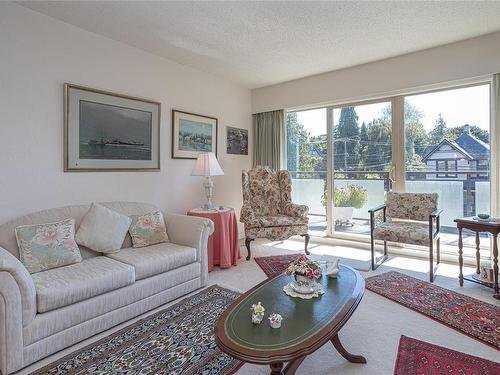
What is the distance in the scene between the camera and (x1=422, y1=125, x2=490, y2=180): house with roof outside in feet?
11.2

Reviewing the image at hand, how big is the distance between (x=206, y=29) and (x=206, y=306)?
2.73 meters

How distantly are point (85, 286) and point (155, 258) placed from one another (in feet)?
1.99

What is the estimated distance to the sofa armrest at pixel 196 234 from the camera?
2.88 metres

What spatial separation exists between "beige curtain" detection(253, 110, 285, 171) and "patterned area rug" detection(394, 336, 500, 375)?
343 centimetres

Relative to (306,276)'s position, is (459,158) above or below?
above

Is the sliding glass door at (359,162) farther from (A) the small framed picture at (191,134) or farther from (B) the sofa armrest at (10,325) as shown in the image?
(B) the sofa armrest at (10,325)

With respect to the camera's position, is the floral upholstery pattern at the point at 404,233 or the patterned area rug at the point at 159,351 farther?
the floral upholstery pattern at the point at 404,233

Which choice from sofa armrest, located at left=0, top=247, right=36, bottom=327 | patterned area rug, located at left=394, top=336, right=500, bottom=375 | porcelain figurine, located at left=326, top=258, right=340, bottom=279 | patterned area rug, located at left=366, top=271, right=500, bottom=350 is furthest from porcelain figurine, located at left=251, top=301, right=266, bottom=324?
patterned area rug, located at left=366, top=271, right=500, bottom=350

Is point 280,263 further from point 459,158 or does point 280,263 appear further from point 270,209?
point 459,158

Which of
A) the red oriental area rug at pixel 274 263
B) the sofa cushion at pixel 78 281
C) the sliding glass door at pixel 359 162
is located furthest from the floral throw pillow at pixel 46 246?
the sliding glass door at pixel 359 162

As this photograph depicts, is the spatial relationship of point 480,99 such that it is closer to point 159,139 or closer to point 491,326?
point 491,326

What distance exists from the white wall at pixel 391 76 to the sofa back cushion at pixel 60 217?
9.74 ft

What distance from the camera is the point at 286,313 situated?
157 cm

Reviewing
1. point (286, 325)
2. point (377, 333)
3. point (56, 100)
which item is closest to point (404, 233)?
point (377, 333)
